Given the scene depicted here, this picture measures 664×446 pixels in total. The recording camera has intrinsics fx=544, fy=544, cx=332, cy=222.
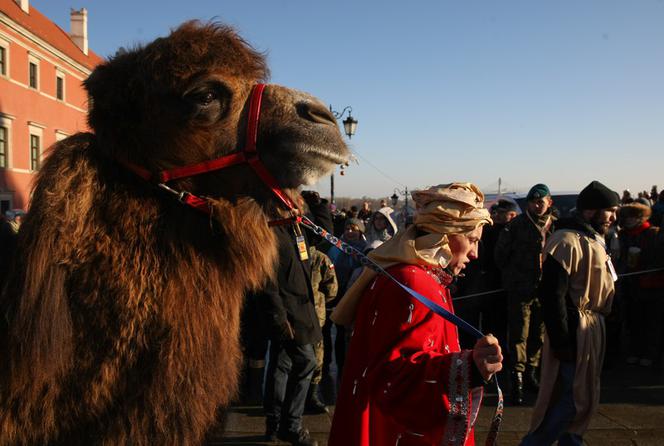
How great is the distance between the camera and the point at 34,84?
Answer: 92.2 feet

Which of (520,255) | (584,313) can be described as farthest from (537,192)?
(584,313)

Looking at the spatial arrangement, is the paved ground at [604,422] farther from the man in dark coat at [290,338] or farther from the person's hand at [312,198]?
the person's hand at [312,198]

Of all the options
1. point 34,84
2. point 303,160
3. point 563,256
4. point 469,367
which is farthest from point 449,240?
point 34,84

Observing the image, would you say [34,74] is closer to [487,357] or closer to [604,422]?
[604,422]

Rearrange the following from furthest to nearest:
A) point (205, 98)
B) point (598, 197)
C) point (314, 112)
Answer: point (598, 197) → point (314, 112) → point (205, 98)

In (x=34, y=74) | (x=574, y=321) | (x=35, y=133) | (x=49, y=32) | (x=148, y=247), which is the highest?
(x=49, y=32)

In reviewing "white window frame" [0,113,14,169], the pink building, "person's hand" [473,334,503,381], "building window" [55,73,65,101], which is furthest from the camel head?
"building window" [55,73,65,101]

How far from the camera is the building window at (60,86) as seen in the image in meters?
30.2

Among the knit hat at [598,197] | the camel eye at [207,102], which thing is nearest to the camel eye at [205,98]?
the camel eye at [207,102]

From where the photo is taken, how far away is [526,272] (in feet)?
20.6

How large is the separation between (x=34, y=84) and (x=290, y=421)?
2922 centimetres

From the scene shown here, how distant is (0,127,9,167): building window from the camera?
24.5 meters

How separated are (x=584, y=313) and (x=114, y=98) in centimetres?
364

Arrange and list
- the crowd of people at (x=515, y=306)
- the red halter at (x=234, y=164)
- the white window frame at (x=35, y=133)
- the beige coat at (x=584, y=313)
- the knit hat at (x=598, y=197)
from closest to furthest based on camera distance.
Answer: the red halter at (x=234, y=164) < the crowd of people at (x=515, y=306) < the beige coat at (x=584, y=313) < the knit hat at (x=598, y=197) < the white window frame at (x=35, y=133)
